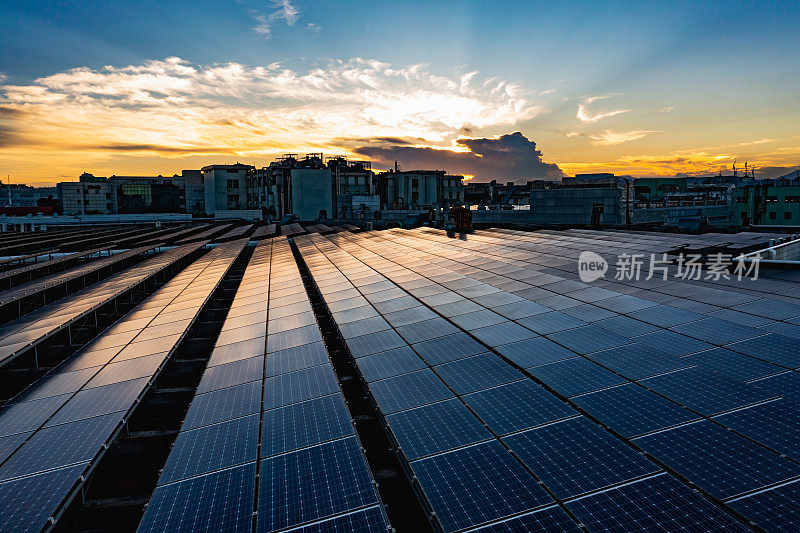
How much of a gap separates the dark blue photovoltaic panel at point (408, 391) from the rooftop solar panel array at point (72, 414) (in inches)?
278

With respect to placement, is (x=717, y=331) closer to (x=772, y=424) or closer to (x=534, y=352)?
(x=772, y=424)

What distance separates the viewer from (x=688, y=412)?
9.43 m

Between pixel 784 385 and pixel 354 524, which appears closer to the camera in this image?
pixel 354 524

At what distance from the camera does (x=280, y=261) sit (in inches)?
1554

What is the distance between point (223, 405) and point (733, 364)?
14.9m

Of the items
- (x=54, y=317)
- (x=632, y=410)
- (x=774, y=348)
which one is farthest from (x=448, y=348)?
(x=54, y=317)

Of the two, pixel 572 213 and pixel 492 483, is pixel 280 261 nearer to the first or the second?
pixel 492 483

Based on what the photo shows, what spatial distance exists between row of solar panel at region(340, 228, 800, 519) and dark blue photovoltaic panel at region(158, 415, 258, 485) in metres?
8.19

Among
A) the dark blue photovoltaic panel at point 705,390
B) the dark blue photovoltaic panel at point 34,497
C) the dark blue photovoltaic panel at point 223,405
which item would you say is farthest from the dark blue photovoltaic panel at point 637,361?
the dark blue photovoltaic panel at point 34,497

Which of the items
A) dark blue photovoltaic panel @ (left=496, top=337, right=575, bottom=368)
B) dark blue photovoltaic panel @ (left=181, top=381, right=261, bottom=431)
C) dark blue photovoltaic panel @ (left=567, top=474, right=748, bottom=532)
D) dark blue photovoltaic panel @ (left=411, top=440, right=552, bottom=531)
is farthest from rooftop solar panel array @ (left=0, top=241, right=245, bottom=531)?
dark blue photovoltaic panel @ (left=496, top=337, right=575, bottom=368)

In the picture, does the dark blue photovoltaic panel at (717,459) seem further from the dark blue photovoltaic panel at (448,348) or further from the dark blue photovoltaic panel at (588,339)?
the dark blue photovoltaic panel at (448,348)

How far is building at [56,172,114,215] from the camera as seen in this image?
603 feet

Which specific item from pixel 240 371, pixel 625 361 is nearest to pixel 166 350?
pixel 240 371

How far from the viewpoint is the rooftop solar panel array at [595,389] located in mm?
7312
